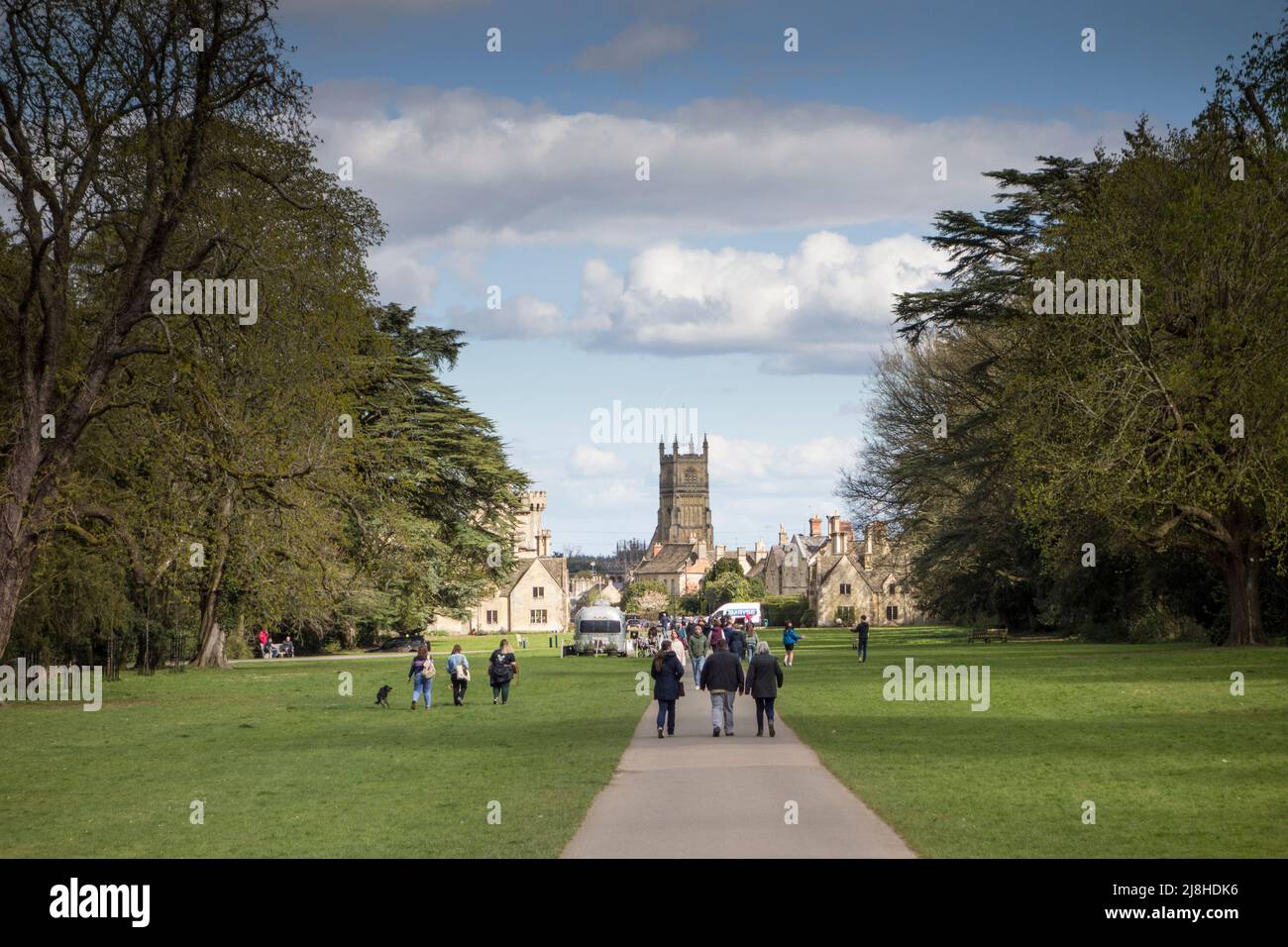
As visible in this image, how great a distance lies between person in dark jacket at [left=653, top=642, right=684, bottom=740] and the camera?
2400 cm

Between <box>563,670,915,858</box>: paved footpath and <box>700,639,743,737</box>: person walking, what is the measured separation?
126cm

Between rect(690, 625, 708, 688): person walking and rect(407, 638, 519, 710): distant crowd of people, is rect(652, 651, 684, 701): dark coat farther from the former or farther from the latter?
rect(690, 625, 708, 688): person walking

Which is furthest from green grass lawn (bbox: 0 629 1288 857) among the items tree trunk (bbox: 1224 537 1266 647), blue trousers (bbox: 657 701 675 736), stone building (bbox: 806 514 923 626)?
stone building (bbox: 806 514 923 626)

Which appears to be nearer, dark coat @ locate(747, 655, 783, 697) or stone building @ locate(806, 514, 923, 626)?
dark coat @ locate(747, 655, 783, 697)

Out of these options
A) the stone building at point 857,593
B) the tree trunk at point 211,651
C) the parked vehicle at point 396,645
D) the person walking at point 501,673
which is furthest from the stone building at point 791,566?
the person walking at point 501,673

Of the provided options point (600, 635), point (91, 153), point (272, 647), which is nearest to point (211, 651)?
point (600, 635)

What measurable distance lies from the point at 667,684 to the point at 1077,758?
716 centimetres

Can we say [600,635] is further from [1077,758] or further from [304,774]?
[1077,758]

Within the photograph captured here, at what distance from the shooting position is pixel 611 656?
66.2 meters

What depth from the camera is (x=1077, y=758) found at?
1912 centimetres

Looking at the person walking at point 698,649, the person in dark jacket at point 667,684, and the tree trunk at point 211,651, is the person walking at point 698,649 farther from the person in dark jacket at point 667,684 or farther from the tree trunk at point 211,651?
the person in dark jacket at point 667,684

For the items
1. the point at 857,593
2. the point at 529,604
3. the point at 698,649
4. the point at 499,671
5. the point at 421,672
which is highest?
the point at 421,672

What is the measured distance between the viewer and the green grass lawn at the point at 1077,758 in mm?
12961
